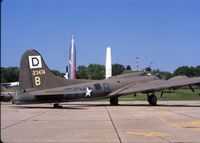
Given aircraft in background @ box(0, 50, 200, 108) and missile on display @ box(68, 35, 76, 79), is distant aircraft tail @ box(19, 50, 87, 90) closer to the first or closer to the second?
aircraft in background @ box(0, 50, 200, 108)

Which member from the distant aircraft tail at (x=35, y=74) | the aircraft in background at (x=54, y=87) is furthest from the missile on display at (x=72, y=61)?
the distant aircraft tail at (x=35, y=74)

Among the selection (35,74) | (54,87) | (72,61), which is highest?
(72,61)

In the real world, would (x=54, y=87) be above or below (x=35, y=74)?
below

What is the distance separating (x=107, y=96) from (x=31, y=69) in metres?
7.44

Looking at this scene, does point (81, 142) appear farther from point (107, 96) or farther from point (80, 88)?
point (107, 96)

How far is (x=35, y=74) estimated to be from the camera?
3166cm

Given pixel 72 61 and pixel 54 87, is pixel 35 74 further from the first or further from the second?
pixel 72 61

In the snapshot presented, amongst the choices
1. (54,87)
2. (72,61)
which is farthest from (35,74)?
(72,61)

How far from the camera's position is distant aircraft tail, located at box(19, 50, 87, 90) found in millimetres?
31312

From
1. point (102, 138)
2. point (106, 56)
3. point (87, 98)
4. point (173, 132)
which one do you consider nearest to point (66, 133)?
point (102, 138)

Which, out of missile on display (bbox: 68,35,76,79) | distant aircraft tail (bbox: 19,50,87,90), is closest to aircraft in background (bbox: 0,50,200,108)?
distant aircraft tail (bbox: 19,50,87,90)

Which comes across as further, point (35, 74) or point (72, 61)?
point (72, 61)

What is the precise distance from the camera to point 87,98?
110ft

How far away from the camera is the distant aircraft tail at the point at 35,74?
103 ft
